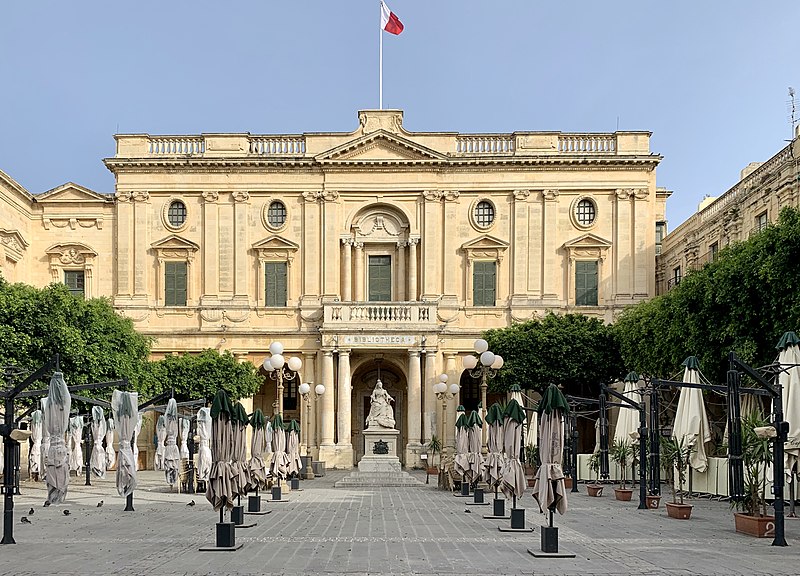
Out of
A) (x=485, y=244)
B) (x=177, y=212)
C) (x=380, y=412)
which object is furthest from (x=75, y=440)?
(x=485, y=244)

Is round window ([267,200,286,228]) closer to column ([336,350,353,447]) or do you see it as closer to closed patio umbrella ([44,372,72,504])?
column ([336,350,353,447])

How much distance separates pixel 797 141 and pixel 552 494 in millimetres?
25650

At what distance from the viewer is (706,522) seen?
23.0 meters

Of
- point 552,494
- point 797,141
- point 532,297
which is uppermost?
point 797,141

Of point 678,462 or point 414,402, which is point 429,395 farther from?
point 678,462

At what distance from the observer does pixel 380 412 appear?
1662 inches

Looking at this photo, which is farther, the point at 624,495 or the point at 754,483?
the point at 624,495

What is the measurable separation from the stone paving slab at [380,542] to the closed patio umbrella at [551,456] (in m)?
0.97

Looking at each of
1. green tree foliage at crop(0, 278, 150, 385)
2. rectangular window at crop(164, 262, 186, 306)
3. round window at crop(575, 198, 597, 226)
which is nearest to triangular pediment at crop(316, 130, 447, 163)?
round window at crop(575, 198, 597, 226)

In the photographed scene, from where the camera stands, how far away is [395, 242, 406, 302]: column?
5400 centimetres

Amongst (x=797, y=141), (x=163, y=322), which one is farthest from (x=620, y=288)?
(x=163, y=322)

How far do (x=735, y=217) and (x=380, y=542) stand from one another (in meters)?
31.5

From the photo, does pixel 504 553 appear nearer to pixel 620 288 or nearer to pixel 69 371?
pixel 69 371

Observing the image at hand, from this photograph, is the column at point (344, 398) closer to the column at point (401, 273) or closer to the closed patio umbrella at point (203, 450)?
the column at point (401, 273)
